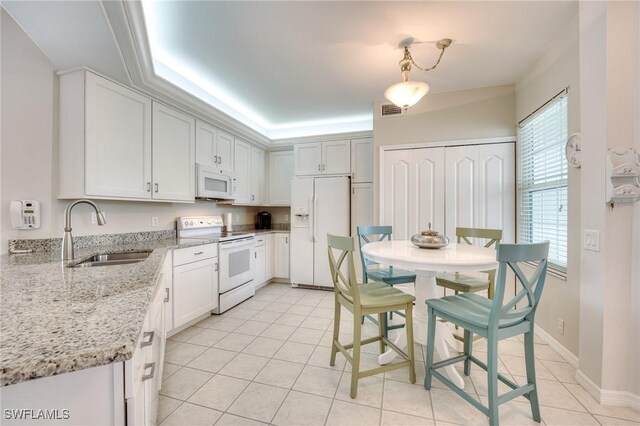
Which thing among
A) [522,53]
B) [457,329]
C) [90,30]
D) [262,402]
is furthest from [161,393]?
[522,53]

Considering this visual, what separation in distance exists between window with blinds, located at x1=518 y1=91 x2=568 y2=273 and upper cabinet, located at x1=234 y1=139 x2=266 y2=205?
358 centimetres

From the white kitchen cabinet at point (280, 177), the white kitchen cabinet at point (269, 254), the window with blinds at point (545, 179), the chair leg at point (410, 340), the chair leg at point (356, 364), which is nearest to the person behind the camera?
the chair leg at point (356, 364)

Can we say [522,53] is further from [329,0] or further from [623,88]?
[329,0]

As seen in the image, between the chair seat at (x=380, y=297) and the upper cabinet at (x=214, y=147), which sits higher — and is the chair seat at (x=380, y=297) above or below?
below

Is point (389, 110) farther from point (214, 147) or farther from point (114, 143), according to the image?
point (114, 143)

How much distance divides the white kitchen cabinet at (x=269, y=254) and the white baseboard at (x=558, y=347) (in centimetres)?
336

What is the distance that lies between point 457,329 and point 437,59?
8.70ft

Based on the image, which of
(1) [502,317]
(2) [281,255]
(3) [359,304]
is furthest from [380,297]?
(2) [281,255]

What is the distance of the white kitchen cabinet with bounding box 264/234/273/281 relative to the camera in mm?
4190

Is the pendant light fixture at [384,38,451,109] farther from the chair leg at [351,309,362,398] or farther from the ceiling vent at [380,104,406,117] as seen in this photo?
the chair leg at [351,309,362,398]

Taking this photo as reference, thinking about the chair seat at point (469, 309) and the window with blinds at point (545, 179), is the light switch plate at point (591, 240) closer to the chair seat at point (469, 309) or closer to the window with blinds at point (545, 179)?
the window with blinds at point (545, 179)

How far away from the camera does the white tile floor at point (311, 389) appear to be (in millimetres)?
1525

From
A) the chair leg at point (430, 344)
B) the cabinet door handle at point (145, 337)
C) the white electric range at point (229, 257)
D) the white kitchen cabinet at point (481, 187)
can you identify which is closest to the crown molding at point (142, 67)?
the white electric range at point (229, 257)

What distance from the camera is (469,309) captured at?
1611 millimetres
